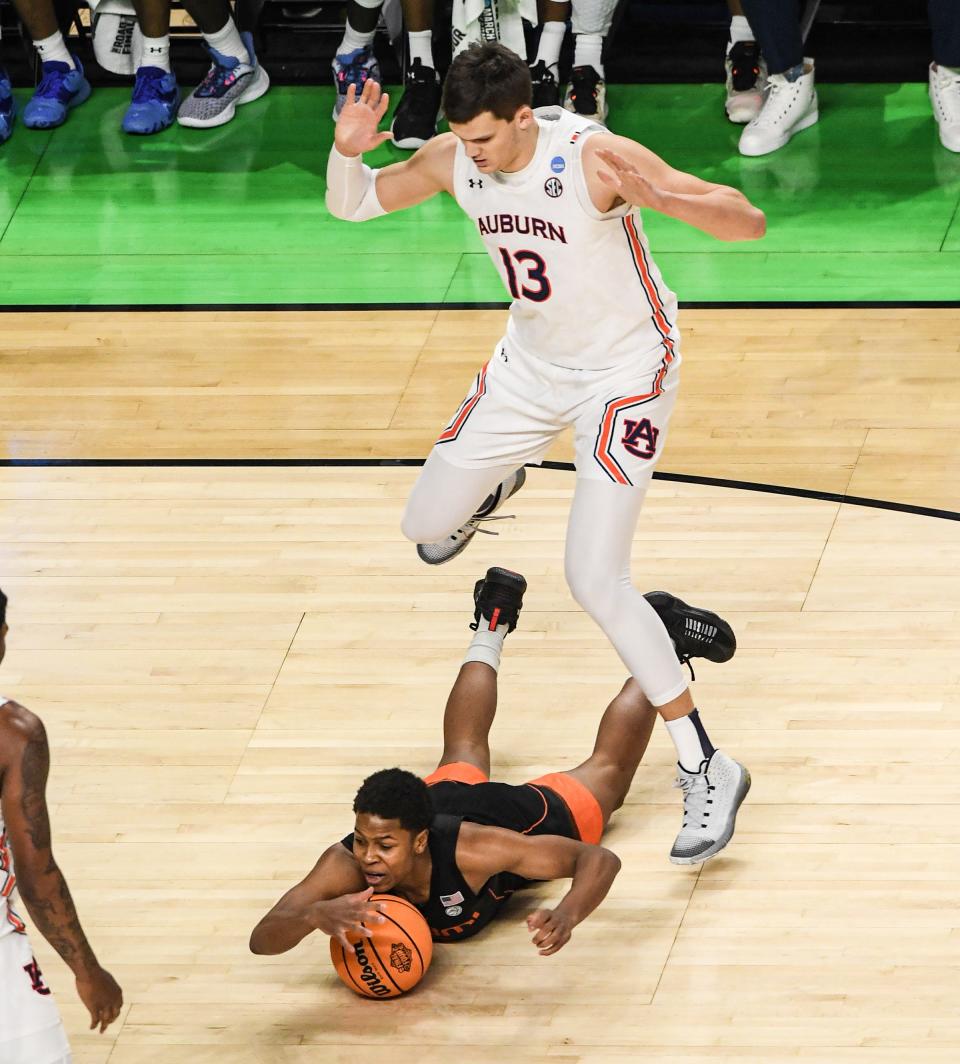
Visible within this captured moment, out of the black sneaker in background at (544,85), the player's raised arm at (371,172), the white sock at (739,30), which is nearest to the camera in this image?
the player's raised arm at (371,172)

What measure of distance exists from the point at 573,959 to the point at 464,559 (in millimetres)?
1862

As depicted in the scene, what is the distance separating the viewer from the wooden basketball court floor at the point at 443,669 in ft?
13.5

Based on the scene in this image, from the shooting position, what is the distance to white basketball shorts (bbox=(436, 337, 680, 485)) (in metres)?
4.46

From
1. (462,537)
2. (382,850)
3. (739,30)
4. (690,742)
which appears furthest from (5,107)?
(382,850)

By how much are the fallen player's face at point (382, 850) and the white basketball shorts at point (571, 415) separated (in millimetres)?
1048

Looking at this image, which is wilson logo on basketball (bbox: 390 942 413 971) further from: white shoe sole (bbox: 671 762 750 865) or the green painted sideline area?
the green painted sideline area

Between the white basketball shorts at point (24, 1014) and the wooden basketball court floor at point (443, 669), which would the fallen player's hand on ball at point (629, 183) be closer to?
the wooden basketball court floor at point (443, 669)

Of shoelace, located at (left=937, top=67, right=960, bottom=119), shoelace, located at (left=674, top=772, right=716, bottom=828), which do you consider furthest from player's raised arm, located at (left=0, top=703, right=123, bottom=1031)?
shoelace, located at (left=937, top=67, right=960, bottom=119)

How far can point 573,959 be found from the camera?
4258 millimetres

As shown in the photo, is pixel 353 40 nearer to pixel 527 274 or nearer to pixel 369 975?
pixel 527 274

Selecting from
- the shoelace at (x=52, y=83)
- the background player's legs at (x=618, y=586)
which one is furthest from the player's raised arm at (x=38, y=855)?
the shoelace at (x=52, y=83)

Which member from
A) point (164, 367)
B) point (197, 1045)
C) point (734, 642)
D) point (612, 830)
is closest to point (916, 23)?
point (164, 367)

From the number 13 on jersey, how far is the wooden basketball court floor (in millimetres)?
1257

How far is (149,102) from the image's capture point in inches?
357
